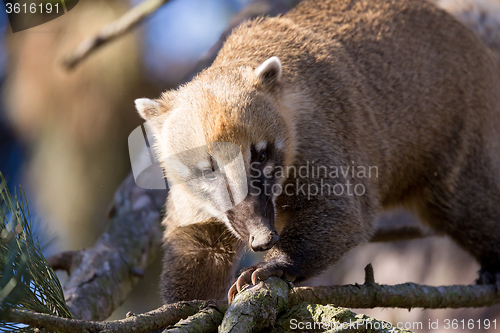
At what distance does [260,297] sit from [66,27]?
12.9 feet

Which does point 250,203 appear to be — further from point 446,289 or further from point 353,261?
point 353,261

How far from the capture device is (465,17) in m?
4.31

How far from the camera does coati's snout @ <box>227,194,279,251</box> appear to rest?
76.2 inches

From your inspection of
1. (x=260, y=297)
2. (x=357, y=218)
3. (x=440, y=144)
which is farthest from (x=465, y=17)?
(x=260, y=297)

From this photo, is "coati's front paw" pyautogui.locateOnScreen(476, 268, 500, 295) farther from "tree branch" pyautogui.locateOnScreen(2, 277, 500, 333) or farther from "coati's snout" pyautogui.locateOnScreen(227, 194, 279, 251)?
"coati's snout" pyautogui.locateOnScreen(227, 194, 279, 251)

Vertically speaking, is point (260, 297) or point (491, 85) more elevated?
point (491, 85)

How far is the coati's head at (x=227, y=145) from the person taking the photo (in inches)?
83.5

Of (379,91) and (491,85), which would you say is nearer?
(379,91)

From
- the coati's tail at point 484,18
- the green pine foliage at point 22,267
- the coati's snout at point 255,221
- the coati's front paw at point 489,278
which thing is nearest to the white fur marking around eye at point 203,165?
the coati's snout at point 255,221

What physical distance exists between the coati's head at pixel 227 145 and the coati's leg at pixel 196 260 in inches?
4.4

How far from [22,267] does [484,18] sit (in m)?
4.55

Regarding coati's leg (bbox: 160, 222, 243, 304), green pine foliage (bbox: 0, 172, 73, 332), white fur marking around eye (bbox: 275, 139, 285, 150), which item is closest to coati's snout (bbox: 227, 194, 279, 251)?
white fur marking around eye (bbox: 275, 139, 285, 150)

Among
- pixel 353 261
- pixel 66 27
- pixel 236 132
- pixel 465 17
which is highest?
pixel 66 27

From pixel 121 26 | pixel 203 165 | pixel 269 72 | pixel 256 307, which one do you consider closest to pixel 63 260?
pixel 203 165
